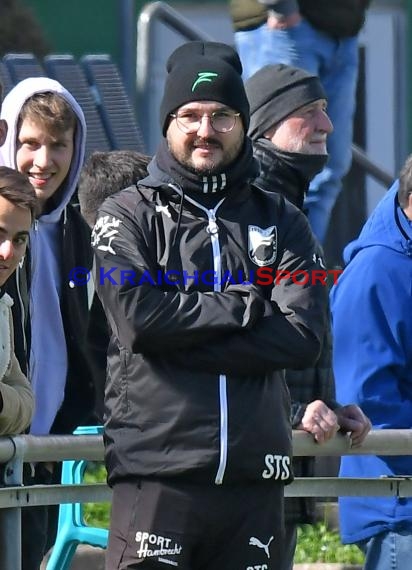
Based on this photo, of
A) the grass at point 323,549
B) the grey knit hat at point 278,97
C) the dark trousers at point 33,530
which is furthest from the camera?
the grass at point 323,549

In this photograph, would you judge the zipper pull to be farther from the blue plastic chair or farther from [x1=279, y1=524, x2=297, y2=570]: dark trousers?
the blue plastic chair

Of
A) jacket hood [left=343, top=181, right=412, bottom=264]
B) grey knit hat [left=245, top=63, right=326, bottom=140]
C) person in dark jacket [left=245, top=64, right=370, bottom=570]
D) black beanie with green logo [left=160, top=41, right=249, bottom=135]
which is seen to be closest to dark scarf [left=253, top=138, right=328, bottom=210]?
person in dark jacket [left=245, top=64, right=370, bottom=570]

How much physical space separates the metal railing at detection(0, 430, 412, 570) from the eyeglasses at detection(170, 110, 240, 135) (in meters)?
0.85

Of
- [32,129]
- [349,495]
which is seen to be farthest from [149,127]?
[349,495]

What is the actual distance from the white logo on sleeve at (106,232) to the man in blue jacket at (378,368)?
1.12 m

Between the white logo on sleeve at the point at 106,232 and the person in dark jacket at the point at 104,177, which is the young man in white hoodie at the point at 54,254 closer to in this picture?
the person in dark jacket at the point at 104,177

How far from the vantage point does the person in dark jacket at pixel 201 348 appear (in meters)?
4.16

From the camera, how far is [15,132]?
17.2 ft

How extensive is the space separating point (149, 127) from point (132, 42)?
22.1 inches

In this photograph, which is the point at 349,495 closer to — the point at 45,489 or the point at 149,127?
the point at 45,489

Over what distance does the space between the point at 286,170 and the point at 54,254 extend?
788 mm

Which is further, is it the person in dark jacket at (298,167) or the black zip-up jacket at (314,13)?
the black zip-up jacket at (314,13)

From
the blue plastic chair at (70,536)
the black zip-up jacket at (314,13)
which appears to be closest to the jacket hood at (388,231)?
the blue plastic chair at (70,536)

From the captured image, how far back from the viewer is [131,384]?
13.9 ft
